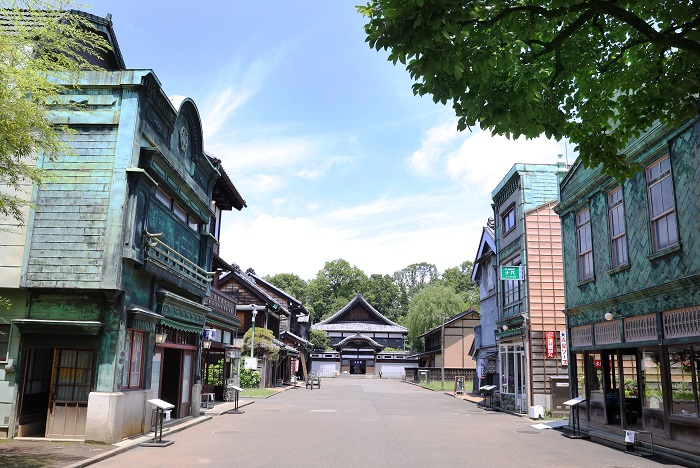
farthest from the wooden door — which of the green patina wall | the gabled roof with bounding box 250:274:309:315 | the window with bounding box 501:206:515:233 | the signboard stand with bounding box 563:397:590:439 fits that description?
the gabled roof with bounding box 250:274:309:315

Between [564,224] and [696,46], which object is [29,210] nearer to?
[696,46]


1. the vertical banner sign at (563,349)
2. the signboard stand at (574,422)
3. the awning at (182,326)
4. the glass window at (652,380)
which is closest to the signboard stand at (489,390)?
the vertical banner sign at (563,349)

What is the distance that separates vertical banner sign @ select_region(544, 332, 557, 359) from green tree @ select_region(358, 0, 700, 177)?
15.8 m

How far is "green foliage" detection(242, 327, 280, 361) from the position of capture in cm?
3772

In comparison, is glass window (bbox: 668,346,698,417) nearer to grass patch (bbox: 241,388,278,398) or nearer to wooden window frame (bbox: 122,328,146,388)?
wooden window frame (bbox: 122,328,146,388)

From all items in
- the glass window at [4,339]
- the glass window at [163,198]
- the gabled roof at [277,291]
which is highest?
the gabled roof at [277,291]

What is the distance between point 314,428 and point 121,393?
21.7ft

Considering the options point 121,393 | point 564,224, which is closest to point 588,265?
point 564,224

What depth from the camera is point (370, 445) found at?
46.6 ft

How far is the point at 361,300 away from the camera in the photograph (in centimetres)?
8156

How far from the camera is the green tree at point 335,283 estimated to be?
108m

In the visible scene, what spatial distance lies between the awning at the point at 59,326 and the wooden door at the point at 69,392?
2.46 feet

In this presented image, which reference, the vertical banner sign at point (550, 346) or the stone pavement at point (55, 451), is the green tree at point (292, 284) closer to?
the vertical banner sign at point (550, 346)

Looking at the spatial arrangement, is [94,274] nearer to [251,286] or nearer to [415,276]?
[251,286]
